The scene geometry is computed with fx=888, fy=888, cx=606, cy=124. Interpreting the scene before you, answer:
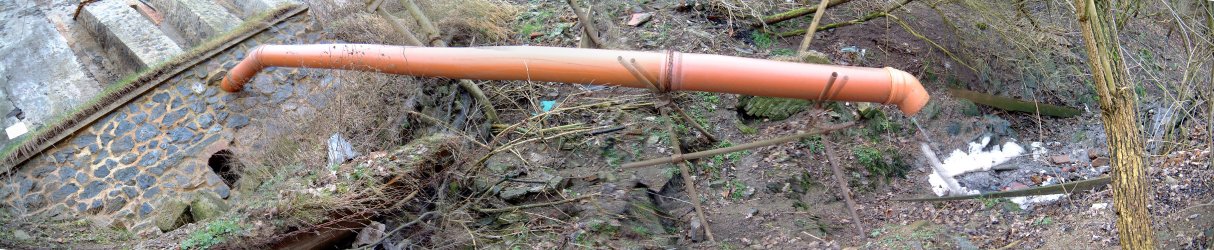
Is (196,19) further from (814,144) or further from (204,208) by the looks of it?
(814,144)

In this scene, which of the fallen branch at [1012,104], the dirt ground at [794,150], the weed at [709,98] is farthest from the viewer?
the fallen branch at [1012,104]

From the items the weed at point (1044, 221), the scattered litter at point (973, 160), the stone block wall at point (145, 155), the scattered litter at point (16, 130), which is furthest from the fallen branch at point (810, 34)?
the scattered litter at point (16, 130)

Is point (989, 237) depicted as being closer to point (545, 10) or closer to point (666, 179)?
point (666, 179)

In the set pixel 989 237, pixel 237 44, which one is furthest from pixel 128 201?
pixel 989 237

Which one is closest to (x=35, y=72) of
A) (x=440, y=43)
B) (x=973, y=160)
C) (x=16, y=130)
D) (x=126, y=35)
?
(x=126, y=35)

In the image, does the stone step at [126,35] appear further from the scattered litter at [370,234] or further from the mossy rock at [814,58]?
the mossy rock at [814,58]

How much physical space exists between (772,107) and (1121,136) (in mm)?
3881

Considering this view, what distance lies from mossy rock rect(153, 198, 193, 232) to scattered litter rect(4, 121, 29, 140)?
9.92 feet

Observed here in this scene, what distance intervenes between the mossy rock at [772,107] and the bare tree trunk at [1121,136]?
11.9 feet

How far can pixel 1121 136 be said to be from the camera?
4656 millimetres

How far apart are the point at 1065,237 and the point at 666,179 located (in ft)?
9.61

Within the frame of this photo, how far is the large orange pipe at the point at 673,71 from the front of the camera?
6.46 m

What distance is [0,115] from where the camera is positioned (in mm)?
10539

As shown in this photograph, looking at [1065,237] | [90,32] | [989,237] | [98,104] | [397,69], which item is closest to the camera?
[1065,237]
